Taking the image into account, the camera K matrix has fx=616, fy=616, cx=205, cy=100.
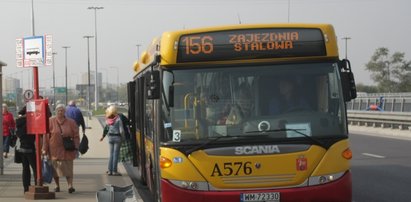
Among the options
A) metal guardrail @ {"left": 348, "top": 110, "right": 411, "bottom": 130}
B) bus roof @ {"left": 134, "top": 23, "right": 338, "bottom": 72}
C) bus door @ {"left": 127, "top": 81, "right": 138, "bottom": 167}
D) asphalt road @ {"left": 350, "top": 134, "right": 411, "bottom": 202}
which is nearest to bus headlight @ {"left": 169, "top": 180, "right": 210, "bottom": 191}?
bus roof @ {"left": 134, "top": 23, "right": 338, "bottom": 72}

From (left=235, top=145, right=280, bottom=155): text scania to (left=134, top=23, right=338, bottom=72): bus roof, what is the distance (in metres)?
1.08

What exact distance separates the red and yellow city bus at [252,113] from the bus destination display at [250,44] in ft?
0.04

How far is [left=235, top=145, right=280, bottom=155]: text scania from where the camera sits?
7.14 metres

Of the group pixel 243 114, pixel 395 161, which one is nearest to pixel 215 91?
pixel 243 114

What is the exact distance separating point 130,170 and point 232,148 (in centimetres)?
1040

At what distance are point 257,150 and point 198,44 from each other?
4.92 ft

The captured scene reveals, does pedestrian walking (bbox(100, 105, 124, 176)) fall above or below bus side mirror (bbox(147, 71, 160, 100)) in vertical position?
below

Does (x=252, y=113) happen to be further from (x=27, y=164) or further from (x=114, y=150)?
(x=114, y=150)

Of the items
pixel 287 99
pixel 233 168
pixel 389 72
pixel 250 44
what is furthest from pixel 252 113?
pixel 389 72

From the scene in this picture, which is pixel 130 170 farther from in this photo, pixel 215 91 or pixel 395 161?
pixel 215 91

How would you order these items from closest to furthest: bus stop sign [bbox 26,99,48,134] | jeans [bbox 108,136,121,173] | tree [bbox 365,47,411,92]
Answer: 1. bus stop sign [bbox 26,99,48,134]
2. jeans [bbox 108,136,121,173]
3. tree [bbox 365,47,411,92]

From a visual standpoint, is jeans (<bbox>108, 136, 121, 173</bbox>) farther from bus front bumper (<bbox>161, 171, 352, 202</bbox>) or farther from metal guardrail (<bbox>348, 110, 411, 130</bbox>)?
metal guardrail (<bbox>348, 110, 411, 130</bbox>)

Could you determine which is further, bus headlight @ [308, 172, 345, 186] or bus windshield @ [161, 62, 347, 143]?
bus windshield @ [161, 62, 347, 143]

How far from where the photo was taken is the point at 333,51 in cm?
757
